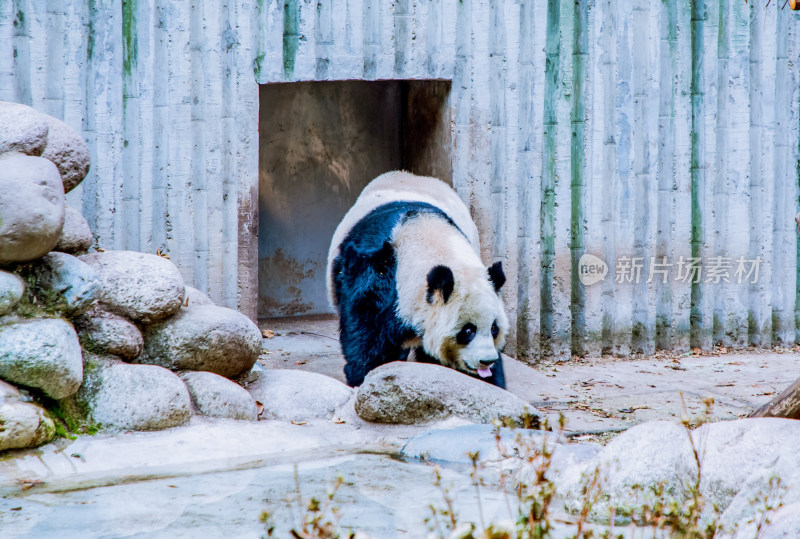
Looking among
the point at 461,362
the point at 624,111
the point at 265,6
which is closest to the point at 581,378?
the point at 461,362

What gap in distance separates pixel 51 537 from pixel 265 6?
13.8ft

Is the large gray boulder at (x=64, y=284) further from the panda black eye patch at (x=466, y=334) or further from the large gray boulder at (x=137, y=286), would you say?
the panda black eye patch at (x=466, y=334)

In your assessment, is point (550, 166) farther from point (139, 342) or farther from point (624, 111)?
point (139, 342)

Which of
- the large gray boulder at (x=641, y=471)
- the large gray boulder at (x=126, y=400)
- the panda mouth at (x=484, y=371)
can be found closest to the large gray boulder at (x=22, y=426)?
the large gray boulder at (x=126, y=400)

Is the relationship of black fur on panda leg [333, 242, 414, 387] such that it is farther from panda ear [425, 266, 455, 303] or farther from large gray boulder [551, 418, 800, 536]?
large gray boulder [551, 418, 800, 536]

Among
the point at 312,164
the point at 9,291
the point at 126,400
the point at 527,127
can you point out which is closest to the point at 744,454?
the point at 126,400

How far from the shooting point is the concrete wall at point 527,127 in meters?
5.84

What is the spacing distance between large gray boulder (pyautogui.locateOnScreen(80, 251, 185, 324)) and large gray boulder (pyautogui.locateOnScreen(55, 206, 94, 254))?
74 mm

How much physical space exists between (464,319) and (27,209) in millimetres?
2394

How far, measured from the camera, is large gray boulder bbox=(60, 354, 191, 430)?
14.1 feet

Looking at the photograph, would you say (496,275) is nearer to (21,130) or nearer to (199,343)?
(199,343)

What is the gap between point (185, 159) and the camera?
602 centimetres

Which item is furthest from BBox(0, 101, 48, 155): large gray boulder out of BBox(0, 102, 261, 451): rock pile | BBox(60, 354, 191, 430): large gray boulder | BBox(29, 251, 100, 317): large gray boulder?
BBox(60, 354, 191, 430): large gray boulder

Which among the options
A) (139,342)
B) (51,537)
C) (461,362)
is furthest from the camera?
(461,362)
